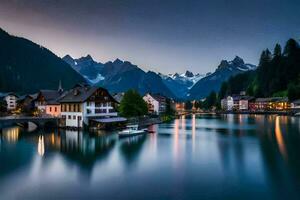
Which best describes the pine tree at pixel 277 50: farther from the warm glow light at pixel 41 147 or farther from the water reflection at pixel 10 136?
the warm glow light at pixel 41 147

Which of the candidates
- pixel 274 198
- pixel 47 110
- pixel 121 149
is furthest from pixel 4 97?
pixel 274 198

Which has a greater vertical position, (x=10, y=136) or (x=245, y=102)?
(x=245, y=102)

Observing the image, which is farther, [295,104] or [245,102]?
[245,102]

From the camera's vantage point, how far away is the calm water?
67.2 ft

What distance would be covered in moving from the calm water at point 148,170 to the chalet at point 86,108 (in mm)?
17573

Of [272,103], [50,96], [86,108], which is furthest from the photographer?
[272,103]

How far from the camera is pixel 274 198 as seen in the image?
1927 cm

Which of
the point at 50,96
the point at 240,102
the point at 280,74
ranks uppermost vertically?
the point at 280,74

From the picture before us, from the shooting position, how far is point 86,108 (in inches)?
2351

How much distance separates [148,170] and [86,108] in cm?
3513

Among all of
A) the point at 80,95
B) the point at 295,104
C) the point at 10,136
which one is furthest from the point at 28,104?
the point at 295,104

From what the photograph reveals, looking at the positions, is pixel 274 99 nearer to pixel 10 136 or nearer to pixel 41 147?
pixel 10 136

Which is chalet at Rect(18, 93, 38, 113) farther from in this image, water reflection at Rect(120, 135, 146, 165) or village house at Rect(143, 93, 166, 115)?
village house at Rect(143, 93, 166, 115)

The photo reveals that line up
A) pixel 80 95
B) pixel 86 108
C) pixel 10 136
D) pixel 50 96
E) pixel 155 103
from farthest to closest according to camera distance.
Result: 1. pixel 155 103
2. pixel 50 96
3. pixel 80 95
4. pixel 86 108
5. pixel 10 136
